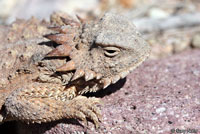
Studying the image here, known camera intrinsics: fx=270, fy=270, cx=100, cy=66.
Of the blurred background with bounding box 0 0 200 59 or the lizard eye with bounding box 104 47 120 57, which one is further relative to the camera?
the blurred background with bounding box 0 0 200 59

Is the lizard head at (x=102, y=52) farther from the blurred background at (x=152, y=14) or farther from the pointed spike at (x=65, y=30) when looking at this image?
the blurred background at (x=152, y=14)

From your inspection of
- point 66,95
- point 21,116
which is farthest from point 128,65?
point 21,116

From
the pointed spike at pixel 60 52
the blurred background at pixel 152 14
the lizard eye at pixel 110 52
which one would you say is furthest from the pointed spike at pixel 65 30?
the blurred background at pixel 152 14

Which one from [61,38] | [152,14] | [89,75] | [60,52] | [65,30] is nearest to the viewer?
[89,75]

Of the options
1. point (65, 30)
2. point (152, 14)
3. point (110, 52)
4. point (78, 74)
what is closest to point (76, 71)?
point (78, 74)

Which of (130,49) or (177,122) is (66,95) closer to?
(130,49)

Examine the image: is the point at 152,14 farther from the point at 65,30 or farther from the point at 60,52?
the point at 60,52

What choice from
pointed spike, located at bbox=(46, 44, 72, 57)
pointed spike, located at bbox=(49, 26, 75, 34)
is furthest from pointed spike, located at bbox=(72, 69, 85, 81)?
pointed spike, located at bbox=(49, 26, 75, 34)

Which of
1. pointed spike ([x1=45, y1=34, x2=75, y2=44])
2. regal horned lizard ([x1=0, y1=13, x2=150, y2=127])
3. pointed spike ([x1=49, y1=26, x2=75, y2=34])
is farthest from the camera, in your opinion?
pointed spike ([x1=49, y1=26, x2=75, y2=34])

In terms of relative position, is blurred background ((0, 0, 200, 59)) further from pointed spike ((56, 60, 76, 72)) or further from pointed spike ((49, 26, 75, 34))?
pointed spike ((56, 60, 76, 72))
